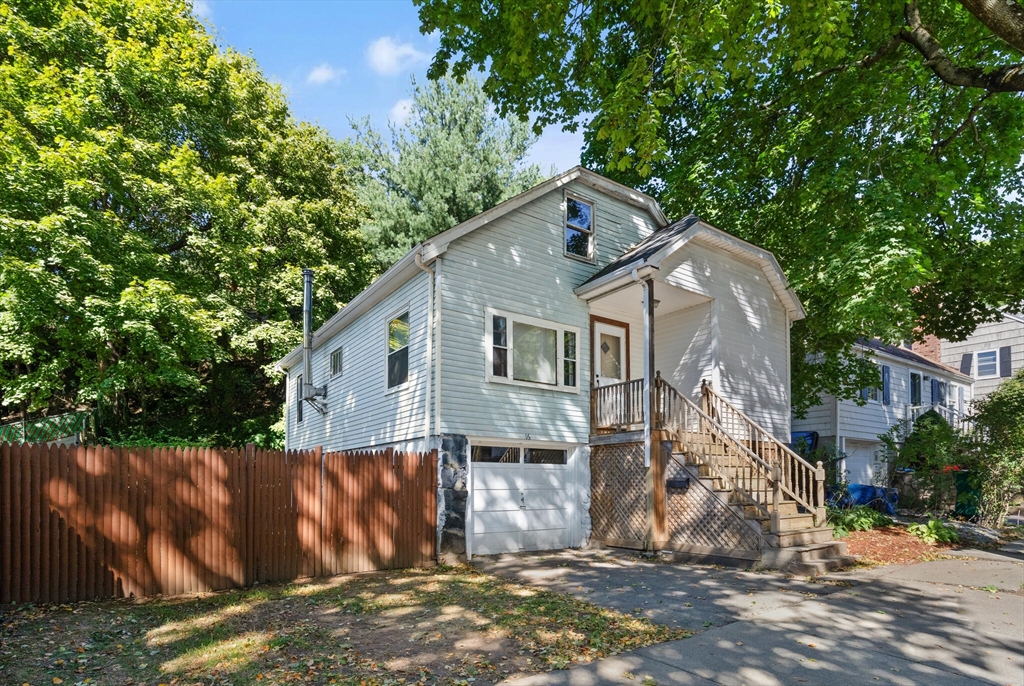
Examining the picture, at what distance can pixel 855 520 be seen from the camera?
1322 cm

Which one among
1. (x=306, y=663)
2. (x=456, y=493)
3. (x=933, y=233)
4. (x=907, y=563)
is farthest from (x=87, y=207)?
(x=933, y=233)

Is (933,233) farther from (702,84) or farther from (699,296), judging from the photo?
(702,84)

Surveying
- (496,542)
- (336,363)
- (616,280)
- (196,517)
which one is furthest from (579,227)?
(196,517)

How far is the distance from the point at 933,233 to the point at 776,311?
425 cm

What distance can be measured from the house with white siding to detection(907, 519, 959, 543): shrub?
2733mm

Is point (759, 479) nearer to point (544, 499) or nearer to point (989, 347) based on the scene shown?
point (544, 499)

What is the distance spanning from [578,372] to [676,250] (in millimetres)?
3273

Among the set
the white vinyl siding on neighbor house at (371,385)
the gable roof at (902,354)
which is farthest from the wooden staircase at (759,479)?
the gable roof at (902,354)

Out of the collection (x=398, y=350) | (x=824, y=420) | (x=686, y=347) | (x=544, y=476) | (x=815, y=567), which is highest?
(x=686, y=347)

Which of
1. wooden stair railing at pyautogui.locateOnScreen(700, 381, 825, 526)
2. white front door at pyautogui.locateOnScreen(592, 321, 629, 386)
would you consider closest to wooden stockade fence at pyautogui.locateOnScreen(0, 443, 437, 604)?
white front door at pyautogui.locateOnScreen(592, 321, 629, 386)

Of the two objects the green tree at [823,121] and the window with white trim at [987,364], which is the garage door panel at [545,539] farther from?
the window with white trim at [987,364]

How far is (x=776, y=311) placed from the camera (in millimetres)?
14781

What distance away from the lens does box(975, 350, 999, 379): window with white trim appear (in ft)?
88.2

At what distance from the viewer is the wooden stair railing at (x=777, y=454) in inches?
405
